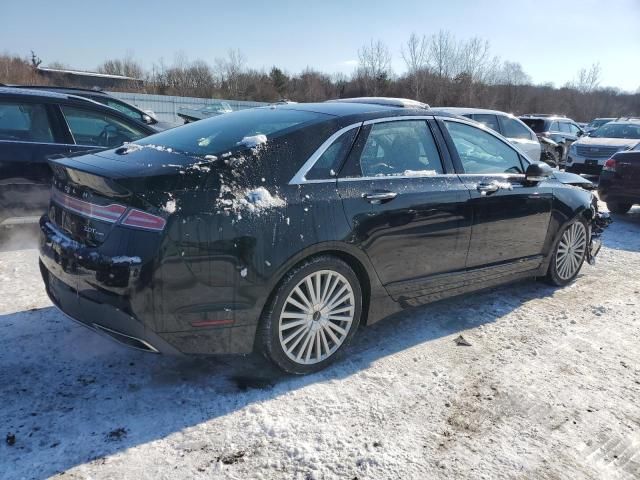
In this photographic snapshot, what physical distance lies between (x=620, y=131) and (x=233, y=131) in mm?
14834

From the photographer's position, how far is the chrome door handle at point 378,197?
3.34m

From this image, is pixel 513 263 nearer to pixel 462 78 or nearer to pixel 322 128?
pixel 322 128

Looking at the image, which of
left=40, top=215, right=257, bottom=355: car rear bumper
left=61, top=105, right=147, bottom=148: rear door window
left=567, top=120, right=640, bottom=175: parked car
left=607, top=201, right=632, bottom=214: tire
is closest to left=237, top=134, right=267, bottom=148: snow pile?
left=40, top=215, right=257, bottom=355: car rear bumper

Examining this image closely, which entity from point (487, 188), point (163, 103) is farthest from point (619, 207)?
point (163, 103)

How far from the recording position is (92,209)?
2791mm

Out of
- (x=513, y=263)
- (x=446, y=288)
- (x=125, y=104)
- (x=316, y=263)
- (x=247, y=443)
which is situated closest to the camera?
(x=247, y=443)

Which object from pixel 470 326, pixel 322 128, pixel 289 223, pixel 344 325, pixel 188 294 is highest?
pixel 322 128

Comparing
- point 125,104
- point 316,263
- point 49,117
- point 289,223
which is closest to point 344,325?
point 316,263

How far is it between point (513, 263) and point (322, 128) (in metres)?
2.25

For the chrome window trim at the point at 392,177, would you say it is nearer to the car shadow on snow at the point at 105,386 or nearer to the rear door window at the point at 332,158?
the rear door window at the point at 332,158

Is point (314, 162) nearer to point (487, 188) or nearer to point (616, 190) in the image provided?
point (487, 188)

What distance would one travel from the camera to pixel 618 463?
102 inches

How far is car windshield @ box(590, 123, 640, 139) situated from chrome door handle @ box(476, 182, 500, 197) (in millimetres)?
12560

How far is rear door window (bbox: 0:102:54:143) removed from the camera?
17.5 ft
